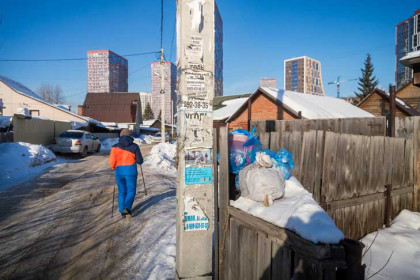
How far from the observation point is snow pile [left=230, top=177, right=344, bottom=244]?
1.78m

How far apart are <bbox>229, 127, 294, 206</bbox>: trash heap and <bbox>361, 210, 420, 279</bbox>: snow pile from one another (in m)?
1.45

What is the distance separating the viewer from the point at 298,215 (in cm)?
209

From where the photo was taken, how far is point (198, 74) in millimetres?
2670

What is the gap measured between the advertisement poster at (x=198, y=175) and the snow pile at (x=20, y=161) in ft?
27.0

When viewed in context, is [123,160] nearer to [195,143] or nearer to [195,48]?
[195,143]

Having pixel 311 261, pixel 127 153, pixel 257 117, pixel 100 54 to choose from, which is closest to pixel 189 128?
pixel 311 261

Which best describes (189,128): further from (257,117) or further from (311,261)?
(257,117)

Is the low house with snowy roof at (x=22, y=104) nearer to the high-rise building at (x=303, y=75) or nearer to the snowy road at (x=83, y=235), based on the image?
the snowy road at (x=83, y=235)

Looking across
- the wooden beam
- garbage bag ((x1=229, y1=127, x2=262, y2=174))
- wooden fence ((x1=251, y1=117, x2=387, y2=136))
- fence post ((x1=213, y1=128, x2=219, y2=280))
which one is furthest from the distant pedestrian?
the wooden beam

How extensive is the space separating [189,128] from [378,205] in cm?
464

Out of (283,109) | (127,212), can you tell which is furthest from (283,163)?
(283,109)

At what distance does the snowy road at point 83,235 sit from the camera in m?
3.36

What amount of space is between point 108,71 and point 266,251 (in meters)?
81.9

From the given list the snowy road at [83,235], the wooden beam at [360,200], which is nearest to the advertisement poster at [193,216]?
the snowy road at [83,235]
